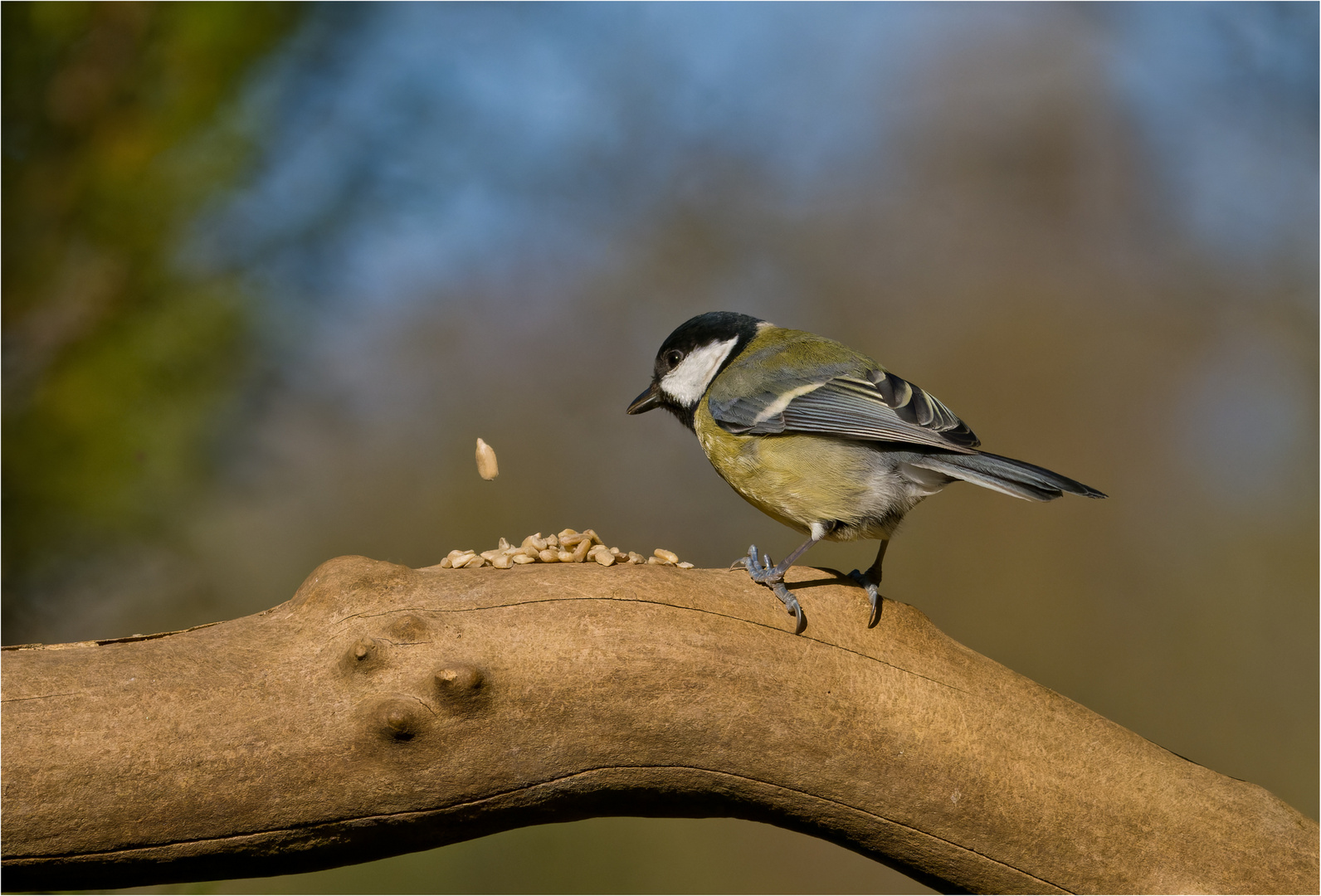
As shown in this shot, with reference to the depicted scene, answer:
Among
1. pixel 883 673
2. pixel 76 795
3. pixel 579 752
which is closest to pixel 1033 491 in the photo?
pixel 883 673

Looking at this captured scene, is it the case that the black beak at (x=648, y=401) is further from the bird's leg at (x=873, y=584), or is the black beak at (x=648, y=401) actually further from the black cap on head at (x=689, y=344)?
the bird's leg at (x=873, y=584)

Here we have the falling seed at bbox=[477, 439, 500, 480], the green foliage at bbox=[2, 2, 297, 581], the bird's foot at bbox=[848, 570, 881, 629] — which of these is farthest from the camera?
the green foliage at bbox=[2, 2, 297, 581]

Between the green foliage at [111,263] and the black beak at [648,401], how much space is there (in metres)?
1.58

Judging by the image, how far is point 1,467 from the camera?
265cm

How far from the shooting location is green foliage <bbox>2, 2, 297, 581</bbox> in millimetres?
2768

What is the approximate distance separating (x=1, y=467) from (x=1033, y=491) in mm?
2897

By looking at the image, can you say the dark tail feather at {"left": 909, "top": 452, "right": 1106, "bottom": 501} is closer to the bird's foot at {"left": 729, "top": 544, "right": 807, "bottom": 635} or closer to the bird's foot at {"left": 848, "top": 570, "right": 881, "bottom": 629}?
the bird's foot at {"left": 848, "top": 570, "right": 881, "bottom": 629}

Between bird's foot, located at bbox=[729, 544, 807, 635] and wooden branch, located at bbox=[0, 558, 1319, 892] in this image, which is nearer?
wooden branch, located at bbox=[0, 558, 1319, 892]

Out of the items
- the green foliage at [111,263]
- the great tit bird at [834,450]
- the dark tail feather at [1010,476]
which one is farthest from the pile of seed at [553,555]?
the green foliage at [111,263]

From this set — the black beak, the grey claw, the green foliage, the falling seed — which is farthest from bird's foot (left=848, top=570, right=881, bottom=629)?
the green foliage

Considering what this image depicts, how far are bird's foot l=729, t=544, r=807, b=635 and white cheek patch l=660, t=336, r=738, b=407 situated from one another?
604 mm

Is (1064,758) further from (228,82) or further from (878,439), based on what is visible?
(228,82)

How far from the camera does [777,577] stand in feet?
5.85

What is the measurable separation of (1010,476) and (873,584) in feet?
1.17
